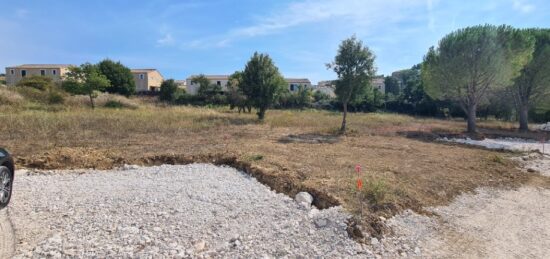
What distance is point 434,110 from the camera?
43031 mm

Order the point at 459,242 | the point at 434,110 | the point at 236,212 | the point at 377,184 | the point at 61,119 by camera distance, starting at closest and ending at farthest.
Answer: the point at 459,242 → the point at 236,212 → the point at 377,184 → the point at 61,119 → the point at 434,110

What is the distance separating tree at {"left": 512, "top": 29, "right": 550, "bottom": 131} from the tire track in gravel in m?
29.5

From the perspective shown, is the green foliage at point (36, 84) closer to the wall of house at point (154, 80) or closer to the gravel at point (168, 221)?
the wall of house at point (154, 80)

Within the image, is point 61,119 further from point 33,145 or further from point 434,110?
point 434,110

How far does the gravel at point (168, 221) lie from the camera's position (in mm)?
3695

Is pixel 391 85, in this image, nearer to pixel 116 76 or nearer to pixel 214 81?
pixel 214 81

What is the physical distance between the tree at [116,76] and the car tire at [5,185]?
129 feet

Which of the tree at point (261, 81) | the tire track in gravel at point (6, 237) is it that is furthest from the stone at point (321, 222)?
the tree at point (261, 81)

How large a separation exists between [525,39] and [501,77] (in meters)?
3.32

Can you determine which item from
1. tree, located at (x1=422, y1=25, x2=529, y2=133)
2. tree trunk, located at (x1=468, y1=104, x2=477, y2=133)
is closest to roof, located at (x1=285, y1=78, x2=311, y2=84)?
tree, located at (x1=422, y1=25, x2=529, y2=133)

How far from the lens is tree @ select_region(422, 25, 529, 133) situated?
1908 centimetres

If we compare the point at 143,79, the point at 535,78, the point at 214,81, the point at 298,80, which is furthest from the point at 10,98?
the point at 298,80

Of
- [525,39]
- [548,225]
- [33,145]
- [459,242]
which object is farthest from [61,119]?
[525,39]

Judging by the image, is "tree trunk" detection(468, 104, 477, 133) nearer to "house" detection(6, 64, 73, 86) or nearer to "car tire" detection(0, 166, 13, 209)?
"car tire" detection(0, 166, 13, 209)
